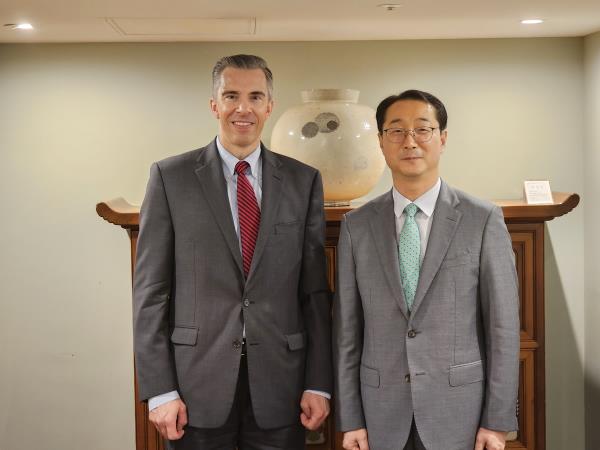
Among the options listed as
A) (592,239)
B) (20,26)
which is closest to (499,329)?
(592,239)

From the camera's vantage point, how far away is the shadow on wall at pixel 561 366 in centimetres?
374

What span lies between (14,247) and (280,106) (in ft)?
4.39

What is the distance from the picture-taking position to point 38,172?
12.0 ft

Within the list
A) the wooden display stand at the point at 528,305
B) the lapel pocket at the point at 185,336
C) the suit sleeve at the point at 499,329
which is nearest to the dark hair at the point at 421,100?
the suit sleeve at the point at 499,329

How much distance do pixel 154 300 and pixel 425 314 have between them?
78 centimetres

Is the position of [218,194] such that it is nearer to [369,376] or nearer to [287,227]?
[287,227]

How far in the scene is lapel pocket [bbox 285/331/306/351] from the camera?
8.04 feet

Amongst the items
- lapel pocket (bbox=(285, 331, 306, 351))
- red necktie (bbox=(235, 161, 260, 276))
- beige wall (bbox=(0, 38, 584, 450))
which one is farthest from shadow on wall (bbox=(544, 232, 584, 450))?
red necktie (bbox=(235, 161, 260, 276))

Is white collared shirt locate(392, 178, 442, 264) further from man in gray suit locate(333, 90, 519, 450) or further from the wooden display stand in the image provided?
the wooden display stand

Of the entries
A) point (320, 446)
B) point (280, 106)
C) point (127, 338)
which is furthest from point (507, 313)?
point (127, 338)

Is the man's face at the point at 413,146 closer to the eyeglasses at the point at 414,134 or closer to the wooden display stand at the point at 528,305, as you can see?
the eyeglasses at the point at 414,134

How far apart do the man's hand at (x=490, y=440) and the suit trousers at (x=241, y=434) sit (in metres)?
0.56

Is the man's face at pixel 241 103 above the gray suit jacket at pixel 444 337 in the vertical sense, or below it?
above

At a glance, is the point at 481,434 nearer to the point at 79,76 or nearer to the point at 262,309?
the point at 262,309
